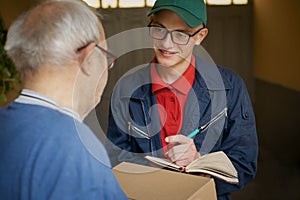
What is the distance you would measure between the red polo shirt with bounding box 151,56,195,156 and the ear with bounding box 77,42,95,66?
1.91 feet

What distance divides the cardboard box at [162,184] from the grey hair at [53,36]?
0.39m

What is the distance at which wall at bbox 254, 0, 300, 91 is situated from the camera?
3.74 metres

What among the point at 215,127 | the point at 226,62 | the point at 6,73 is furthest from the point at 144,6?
the point at 215,127

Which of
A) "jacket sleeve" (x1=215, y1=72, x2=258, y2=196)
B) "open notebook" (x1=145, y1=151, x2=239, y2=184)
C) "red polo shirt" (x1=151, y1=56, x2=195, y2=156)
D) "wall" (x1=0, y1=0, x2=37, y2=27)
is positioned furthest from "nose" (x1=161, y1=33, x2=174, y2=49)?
"wall" (x1=0, y1=0, x2=37, y2=27)

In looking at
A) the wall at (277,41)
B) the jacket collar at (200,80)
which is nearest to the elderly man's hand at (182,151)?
the jacket collar at (200,80)

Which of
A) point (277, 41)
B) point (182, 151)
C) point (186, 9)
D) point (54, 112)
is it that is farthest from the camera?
point (277, 41)

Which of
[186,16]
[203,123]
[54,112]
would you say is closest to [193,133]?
[203,123]

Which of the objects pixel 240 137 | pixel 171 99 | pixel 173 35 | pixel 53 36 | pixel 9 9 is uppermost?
pixel 53 36

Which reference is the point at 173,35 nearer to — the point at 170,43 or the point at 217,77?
the point at 170,43

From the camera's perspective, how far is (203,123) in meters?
1.39

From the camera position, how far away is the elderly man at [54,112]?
0.77m

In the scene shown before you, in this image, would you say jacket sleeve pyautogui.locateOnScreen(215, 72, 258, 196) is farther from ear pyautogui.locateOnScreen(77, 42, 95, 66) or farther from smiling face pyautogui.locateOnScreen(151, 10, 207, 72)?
ear pyautogui.locateOnScreen(77, 42, 95, 66)

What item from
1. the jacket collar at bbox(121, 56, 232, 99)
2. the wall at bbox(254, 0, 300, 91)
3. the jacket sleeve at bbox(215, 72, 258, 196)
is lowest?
the wall at bbox(254, 0, 300, 91)

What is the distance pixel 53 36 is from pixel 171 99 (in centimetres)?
67
